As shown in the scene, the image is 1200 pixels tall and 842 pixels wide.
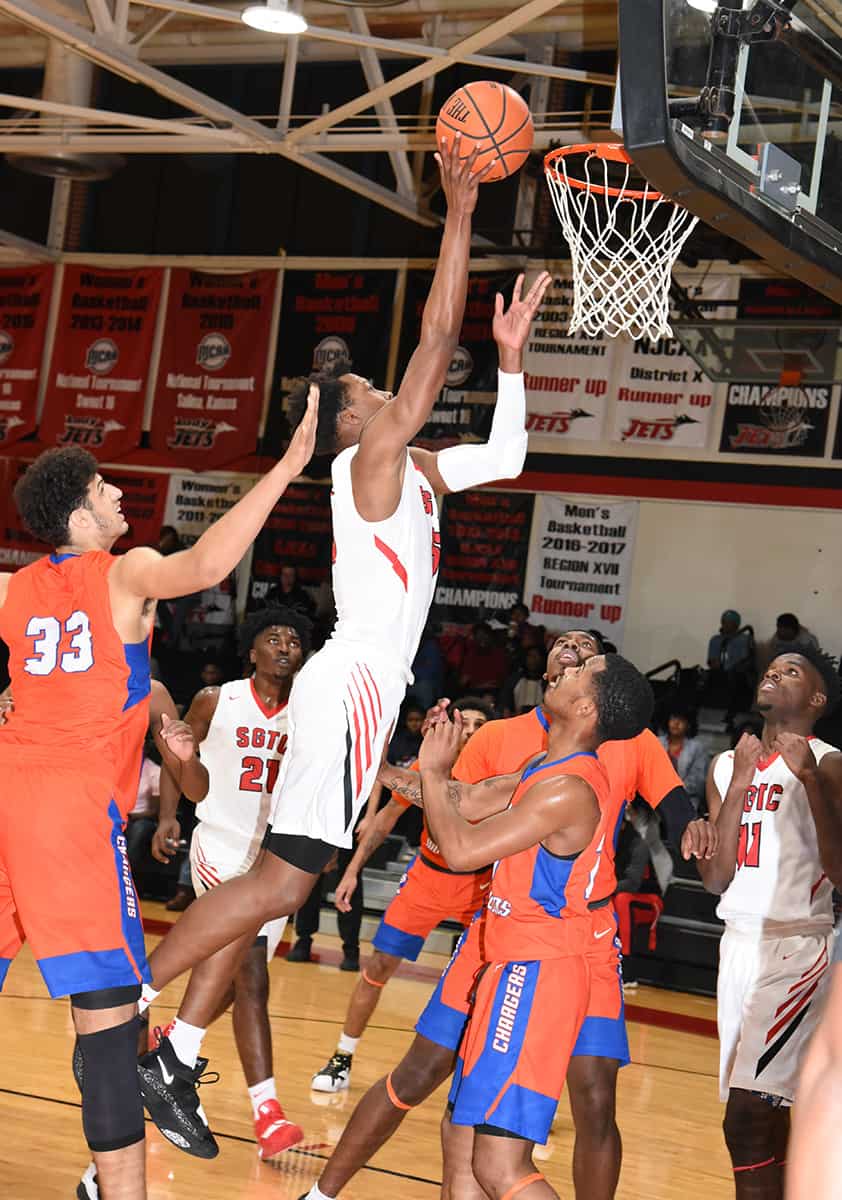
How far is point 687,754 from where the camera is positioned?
12.5 meters

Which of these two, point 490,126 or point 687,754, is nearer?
point 490,126

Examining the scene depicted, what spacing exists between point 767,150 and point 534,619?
1172 cm

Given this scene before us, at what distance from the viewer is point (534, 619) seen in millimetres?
15844

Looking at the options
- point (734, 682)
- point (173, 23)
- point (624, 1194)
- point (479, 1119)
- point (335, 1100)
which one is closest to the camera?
point (479, 1119)

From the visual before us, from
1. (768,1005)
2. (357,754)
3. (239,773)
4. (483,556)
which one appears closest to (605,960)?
(768,1005)

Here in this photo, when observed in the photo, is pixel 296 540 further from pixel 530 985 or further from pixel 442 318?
pixel 530 985

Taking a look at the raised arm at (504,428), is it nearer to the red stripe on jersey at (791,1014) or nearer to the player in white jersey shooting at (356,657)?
the player in white jersey shooting at (356,657)

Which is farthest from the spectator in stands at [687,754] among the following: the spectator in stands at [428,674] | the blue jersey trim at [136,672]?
the blue jersey trim at [136,672]

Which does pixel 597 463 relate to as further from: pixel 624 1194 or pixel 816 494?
pixel 624 1194

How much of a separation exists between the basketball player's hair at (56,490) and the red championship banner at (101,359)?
14.3m

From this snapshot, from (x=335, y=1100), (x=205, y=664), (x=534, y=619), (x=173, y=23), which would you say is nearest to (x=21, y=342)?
(x=173, y=23)

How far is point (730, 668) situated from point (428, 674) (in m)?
3.02

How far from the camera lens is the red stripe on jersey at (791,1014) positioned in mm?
4398

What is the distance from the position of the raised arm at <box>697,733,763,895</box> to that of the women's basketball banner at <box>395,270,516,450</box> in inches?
449
